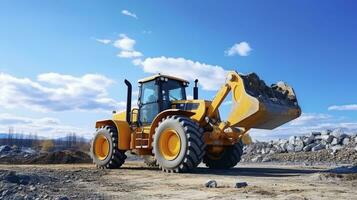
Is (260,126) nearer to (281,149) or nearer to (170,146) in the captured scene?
(170,146)

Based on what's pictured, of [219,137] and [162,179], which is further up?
[219,137]

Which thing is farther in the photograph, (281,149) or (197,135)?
(281,149)

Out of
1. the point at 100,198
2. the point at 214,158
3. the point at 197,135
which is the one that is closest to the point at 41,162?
the point at 214,158

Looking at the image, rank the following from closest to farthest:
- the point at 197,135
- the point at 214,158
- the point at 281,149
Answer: the point at 197,135 → the point at 214,158 → the point at 281,149

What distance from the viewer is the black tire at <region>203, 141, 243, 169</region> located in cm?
1412

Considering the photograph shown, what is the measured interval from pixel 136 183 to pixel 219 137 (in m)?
3.65

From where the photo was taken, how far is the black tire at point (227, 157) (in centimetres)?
1412

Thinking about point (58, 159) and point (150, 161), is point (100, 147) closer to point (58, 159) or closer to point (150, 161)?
point (150, 161)

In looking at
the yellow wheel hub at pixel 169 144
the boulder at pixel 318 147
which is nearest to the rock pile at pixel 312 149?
the boulder at pixel 318 147

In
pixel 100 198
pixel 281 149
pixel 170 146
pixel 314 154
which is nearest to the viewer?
pixel 100 198

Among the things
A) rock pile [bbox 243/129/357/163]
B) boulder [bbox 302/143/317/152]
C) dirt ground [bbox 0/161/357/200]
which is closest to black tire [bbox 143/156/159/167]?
dirt ground [bbox 0/161/357/200]

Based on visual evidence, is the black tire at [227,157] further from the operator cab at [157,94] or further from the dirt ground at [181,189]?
the dirt ground at [181,189]

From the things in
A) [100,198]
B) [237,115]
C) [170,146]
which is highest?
[237,115]

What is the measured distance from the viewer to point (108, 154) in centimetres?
1510
